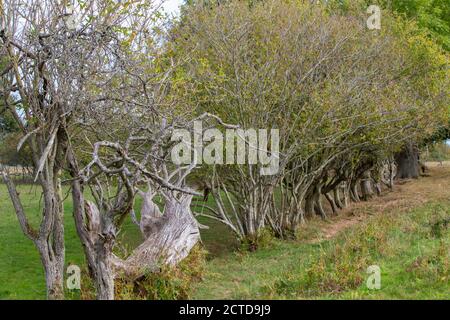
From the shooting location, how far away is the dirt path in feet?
50.1

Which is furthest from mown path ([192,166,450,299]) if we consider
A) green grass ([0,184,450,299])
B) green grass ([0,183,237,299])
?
green grass ([0,183,237,299])

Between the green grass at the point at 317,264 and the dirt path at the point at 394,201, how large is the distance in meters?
1.30

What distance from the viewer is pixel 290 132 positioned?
11602mm

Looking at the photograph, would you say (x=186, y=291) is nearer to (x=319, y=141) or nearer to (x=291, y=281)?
(x=291, y=281)

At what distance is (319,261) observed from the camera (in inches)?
340

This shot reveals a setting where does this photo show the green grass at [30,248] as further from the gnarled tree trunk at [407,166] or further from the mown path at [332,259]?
the gnarled tree trunk at [407,166]

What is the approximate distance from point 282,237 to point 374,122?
3.62 m

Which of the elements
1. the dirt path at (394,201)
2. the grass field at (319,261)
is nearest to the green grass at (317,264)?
the grass field at (319,261)

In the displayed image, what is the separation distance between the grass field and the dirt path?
0.40 ft

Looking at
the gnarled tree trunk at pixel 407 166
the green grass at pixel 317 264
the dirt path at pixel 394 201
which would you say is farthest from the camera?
the gnarled tree trunk at pixel 407 166

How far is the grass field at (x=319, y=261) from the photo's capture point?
7191 mm

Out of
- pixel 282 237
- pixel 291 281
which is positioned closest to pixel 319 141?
pixel 282 237

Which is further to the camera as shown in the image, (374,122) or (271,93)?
(374,122)

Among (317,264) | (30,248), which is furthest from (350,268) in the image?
(30,248)
